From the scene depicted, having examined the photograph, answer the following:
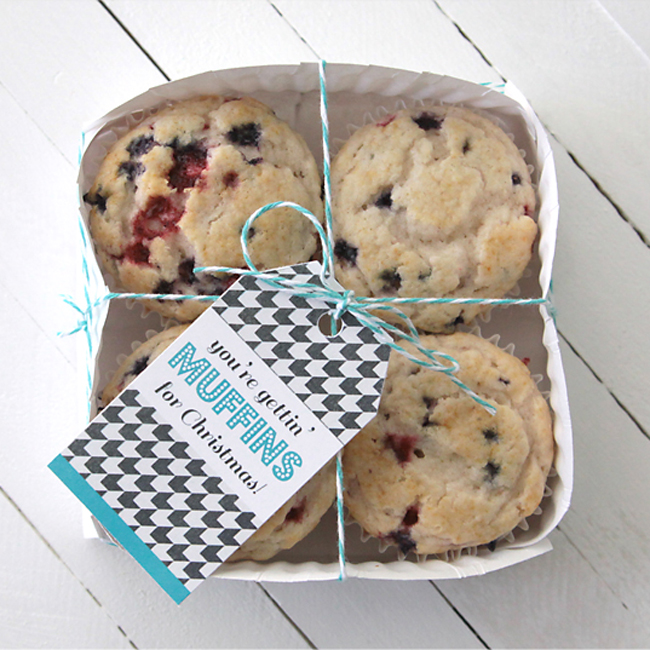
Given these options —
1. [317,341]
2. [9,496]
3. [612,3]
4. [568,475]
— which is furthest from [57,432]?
[612,3]

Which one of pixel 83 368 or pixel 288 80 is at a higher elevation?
pixel 288 80

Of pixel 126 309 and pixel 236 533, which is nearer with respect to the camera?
pixel 236 533

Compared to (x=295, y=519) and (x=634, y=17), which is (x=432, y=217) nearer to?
(x=295, y=519)

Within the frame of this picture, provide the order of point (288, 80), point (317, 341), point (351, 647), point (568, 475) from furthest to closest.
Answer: point (351, 647)
point (288, 80)
point (568, 475)
point (317, 341)

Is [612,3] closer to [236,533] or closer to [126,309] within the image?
[126,309]

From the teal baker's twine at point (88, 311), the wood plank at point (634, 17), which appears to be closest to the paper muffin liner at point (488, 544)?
the teal baker's twine at point (88, 311)

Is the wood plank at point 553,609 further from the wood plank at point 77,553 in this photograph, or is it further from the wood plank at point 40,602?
the wood plank at point 40,602
